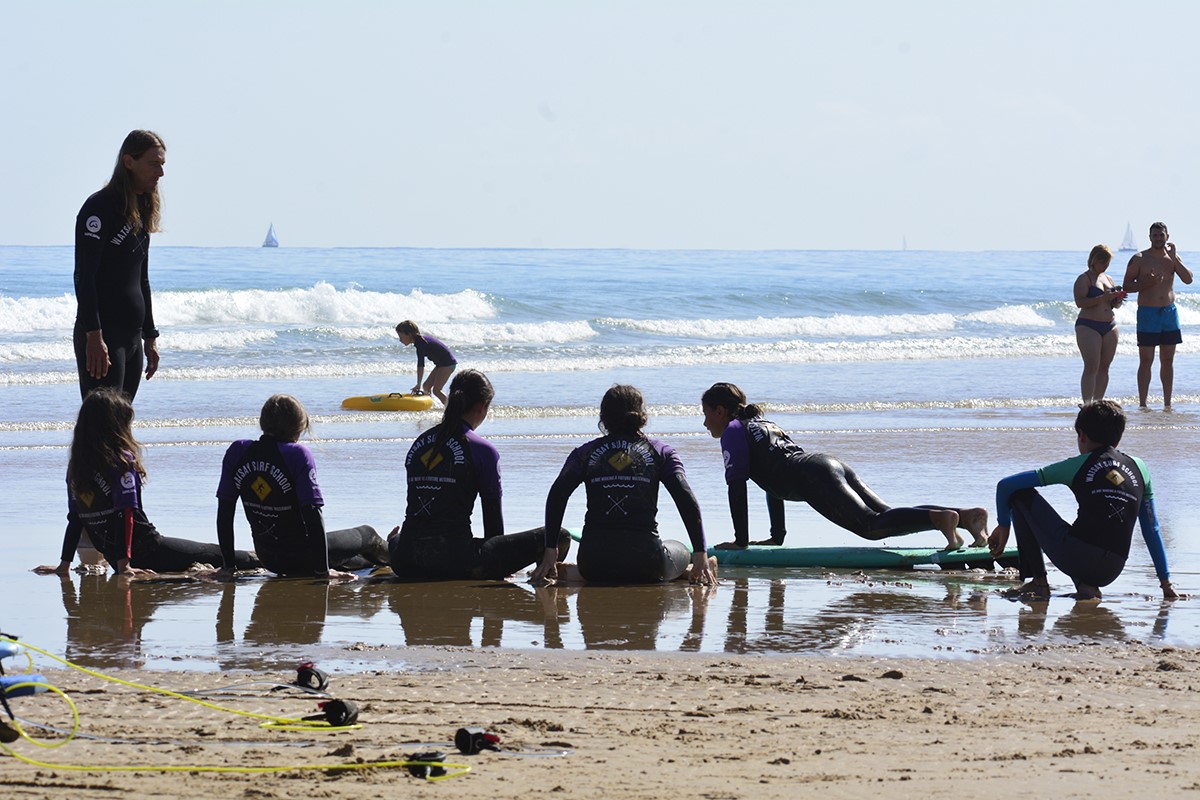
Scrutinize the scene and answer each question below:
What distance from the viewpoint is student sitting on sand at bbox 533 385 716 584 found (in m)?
7.25

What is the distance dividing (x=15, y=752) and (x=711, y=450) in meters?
9.46

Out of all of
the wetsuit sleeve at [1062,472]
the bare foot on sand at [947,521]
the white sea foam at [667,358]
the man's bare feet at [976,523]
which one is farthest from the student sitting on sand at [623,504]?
the white sea foam at [667,358]

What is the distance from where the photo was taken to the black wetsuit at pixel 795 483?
7973mm

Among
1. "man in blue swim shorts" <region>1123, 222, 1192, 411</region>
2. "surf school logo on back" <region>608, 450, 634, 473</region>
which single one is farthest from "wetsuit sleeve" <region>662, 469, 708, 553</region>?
"man in blue swim shorts" <region>1123, 222, 1192, 411</region>

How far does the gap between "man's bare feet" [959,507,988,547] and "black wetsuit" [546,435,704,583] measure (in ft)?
5.35

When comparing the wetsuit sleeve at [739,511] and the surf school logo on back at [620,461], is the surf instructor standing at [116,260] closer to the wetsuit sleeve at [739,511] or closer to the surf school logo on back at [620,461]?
the surf school logo on back at [620,461]

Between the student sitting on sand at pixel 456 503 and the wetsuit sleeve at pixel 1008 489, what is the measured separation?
6.93 ft

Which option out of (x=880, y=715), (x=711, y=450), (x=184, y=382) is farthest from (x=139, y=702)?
(x=184, y=382)

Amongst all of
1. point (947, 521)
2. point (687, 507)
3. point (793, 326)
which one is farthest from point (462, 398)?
point (793, 326)

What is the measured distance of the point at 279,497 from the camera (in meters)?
7.37

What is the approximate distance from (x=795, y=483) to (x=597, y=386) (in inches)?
483

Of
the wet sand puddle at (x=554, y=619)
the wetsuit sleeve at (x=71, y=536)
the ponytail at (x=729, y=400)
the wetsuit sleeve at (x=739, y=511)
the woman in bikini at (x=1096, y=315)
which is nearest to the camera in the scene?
the wet sand puddle at (x=554, y=619)

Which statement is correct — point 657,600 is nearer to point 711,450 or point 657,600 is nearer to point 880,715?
point 880,715

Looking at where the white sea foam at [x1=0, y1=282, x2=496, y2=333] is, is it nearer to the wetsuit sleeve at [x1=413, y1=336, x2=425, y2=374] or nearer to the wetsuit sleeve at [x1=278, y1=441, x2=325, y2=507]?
the wetsuit sleeve at [x1=413, y1=336, x2=425, y2=374]
